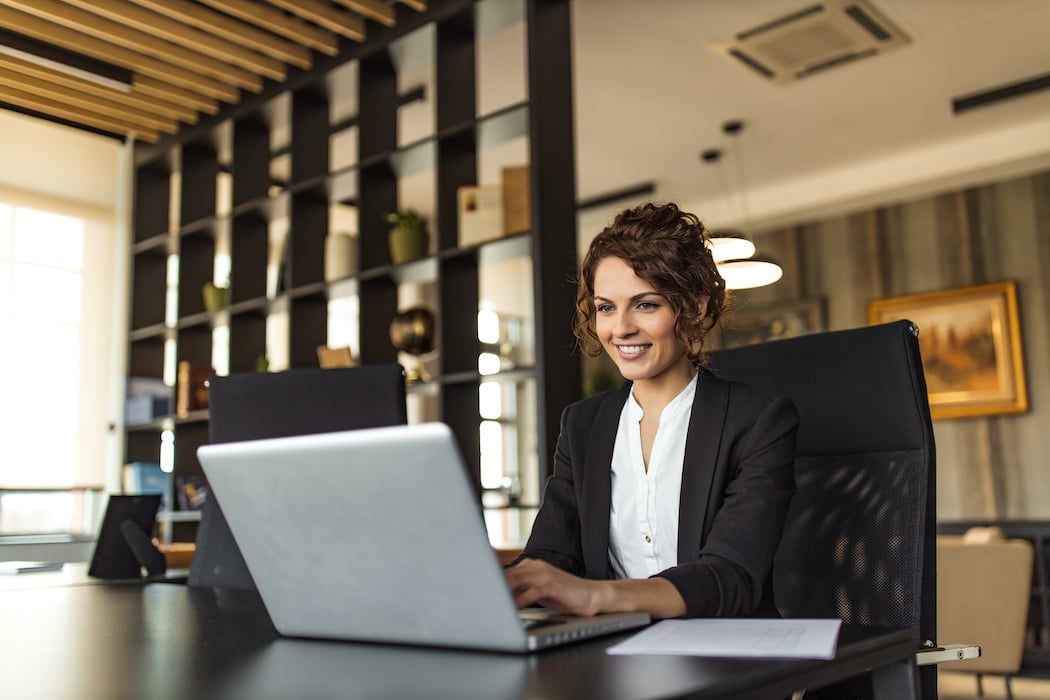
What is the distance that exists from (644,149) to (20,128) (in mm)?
3449

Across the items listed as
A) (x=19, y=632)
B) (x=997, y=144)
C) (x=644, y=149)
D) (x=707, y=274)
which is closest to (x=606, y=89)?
(x=644, y=149)

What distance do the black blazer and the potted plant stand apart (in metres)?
2.44

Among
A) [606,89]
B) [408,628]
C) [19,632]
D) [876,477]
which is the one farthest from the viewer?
[606,89]

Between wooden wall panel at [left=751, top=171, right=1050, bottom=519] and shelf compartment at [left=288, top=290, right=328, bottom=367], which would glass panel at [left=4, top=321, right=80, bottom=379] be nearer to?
shelf compartment at [left=288, top=290, right=328, bottom=367]

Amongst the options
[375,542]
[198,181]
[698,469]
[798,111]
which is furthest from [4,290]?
[375,542]

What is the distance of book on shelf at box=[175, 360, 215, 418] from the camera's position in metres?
4.46

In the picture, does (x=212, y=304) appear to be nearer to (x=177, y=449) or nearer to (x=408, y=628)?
(x=177, y=449)

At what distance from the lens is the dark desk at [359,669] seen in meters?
0.68

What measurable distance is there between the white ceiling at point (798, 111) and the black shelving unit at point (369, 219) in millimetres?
950

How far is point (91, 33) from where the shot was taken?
3.66 meters

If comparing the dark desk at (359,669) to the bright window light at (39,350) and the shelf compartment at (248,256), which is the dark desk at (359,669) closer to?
the shelf compartment at (248,256)

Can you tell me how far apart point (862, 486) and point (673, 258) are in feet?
1.44

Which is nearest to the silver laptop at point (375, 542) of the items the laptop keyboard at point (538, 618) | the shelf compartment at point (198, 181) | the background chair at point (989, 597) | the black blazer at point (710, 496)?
the laptop keyboard at point (538, 618)

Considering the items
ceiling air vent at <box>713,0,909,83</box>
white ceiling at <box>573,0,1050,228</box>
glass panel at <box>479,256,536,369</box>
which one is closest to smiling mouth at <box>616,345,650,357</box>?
white ceiling at <box>573,0,1050,228</box>
